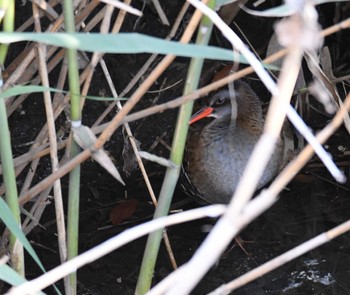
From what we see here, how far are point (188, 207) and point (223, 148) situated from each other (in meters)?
0.40

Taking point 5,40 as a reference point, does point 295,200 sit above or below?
below

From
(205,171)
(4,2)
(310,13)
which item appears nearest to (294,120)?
(310,13)

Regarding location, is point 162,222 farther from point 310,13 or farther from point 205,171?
point 205,171

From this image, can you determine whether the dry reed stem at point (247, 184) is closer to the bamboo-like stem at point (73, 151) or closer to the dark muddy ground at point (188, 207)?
the bamboo-like stem at point (73, 151)

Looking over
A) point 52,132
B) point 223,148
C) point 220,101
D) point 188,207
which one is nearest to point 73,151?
point 52,132

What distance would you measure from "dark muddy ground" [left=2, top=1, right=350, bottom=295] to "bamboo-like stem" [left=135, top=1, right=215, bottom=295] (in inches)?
40.7

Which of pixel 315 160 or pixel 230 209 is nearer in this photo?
pixel 230 209

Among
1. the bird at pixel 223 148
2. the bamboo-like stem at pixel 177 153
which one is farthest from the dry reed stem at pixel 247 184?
the bird at pixel 223 148

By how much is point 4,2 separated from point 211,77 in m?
1.95

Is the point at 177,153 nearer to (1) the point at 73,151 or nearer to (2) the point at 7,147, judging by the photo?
(1) the point at 73,151

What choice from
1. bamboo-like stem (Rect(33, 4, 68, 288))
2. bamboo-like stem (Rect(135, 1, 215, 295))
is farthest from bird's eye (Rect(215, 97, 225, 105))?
bamboo-like stem (Rect(135, 1, 215, 295))

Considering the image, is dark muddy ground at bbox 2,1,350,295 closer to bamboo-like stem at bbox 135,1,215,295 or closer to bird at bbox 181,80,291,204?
bird at bbox 181,80,291,204

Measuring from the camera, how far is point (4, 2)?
5.34ft

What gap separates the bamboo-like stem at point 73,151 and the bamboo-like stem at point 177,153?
0.61ft
